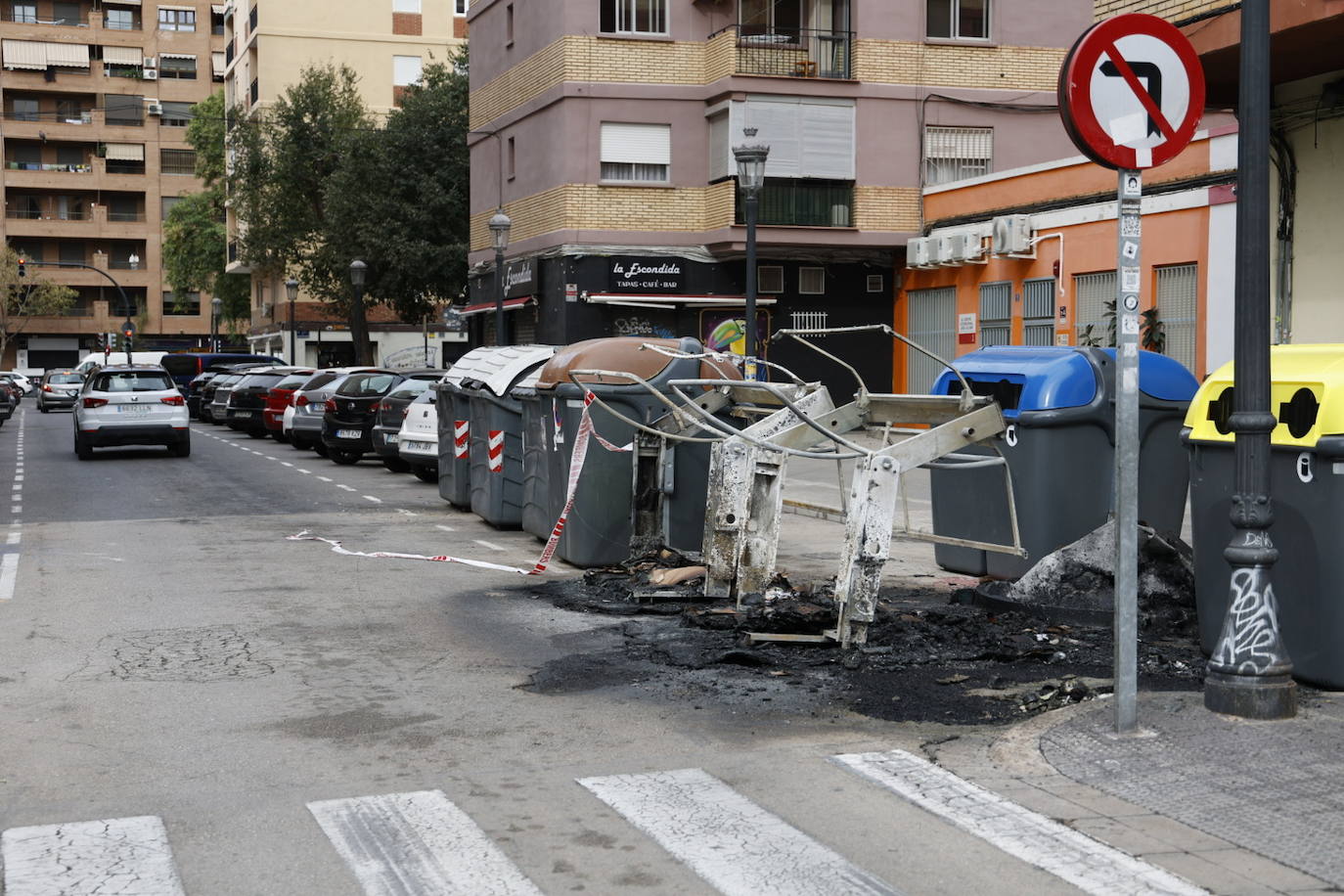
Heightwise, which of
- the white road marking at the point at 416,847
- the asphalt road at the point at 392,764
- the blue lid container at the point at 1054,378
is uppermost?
the blue lid container at the point at 1054,378

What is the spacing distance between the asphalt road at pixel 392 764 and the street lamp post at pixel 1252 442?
1.34 m

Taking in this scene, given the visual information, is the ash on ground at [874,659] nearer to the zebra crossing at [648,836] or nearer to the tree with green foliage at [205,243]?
the zebra crossing at [648,836]

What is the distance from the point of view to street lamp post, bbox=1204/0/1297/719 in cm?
667

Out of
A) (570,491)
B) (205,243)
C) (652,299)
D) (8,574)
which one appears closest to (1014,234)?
(652,299)

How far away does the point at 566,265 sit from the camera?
3278cm

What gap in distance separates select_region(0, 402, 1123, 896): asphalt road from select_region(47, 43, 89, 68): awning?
87.9m

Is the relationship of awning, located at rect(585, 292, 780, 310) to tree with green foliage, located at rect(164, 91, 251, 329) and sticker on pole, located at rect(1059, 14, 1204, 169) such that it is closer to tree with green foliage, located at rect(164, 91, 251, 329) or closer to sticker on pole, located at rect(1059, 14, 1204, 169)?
sticker on pole, located at rect(1059, 14, 1204, 169)

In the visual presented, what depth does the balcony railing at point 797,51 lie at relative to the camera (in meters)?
32.7

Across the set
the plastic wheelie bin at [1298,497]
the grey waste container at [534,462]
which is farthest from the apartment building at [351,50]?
the plastic wheelie bin at [1298,497]

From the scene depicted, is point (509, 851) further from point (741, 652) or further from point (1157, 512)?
point (1157, 512)

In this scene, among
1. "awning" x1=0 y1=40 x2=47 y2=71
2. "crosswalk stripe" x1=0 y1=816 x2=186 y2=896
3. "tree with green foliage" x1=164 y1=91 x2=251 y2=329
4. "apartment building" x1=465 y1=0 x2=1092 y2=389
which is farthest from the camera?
"awning" x1=0 y1=40 x2=47 y2=71

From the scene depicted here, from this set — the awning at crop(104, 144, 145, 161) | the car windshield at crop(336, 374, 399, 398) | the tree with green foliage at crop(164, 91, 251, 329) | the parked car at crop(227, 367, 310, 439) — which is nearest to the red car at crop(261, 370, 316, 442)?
the parked car at crop(227, 367, 310, 439)

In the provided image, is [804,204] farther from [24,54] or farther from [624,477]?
[24,54]

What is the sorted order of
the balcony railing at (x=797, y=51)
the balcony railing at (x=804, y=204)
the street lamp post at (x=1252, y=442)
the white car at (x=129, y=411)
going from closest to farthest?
the street lamp post at (x=1252, y=442) < the white car at (x=129, y=411) < the balcony railing at (x=804, y=204) < the balcony railing at (x=797, y=51)
